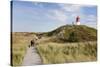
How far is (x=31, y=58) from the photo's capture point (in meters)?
2.25

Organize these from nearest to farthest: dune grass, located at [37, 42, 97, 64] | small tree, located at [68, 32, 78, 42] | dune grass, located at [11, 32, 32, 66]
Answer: dune grass, located at [11, 32, 32, 66]
dune grass, located at [37, 42, 97, 64]
small tree, located at [68, 32, 78, 42]

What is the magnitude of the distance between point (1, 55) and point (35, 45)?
1.34ft

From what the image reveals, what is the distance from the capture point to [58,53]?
235 cm

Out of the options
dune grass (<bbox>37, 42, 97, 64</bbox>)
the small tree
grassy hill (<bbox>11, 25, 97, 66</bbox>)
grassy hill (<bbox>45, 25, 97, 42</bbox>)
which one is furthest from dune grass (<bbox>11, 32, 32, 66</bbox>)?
the small tree

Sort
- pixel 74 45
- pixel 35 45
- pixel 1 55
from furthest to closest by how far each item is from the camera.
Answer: pixel 74 45, pixel 35 45, pixel 1 55

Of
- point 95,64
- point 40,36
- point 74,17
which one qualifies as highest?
point 74,17

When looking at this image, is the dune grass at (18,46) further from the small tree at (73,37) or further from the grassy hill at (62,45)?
the small tree at (73,37)

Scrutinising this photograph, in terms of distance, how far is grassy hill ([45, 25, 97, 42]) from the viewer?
7.73 ft

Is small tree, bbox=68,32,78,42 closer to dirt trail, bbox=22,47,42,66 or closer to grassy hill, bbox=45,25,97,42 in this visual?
grassy hill, bbox=45,25,97,42

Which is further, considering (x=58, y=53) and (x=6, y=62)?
(x=58, y=53)

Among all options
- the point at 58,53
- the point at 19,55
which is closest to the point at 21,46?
the point at 19,55

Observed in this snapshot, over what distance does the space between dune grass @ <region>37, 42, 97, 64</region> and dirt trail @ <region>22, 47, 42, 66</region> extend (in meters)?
0.05

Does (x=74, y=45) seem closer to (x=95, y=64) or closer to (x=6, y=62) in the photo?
(x=95, y=64)

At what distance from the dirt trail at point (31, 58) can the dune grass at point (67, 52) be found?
5 centimetres
